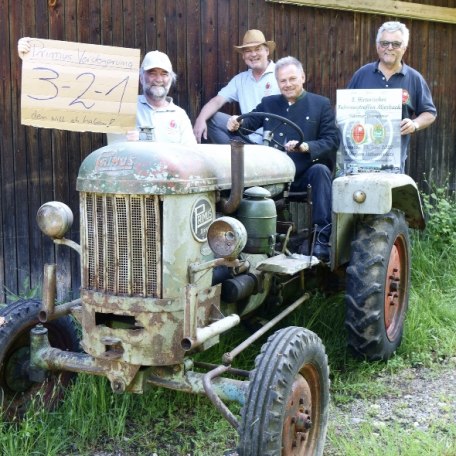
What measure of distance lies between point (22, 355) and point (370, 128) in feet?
8.55

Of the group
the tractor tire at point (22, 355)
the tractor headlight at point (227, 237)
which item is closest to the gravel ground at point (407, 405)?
the tractor tire at point (22, 355)

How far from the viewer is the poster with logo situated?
173 inches

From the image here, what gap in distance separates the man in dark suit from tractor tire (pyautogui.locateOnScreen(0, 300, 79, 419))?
5.16ft

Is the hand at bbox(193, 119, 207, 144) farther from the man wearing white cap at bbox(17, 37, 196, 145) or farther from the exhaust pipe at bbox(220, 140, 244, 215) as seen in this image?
the exhaust pipe at bbox(220, 140, 244, 215)

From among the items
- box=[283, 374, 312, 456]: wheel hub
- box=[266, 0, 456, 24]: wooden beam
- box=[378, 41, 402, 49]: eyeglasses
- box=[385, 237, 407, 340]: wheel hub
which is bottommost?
box=[283, 374, 312, 456]: wheel hub

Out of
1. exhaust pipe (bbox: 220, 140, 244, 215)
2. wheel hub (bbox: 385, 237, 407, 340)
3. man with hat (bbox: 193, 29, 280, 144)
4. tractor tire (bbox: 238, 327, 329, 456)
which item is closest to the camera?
tractor tire (bbox: 238, 327, 329, 456)

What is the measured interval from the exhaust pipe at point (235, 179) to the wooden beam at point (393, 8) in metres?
3.20

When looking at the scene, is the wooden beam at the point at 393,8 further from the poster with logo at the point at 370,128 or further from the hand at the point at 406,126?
the hand at the point at 406,126

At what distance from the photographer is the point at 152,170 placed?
2.74 meters

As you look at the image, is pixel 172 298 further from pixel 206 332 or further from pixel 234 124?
pixel 234 124

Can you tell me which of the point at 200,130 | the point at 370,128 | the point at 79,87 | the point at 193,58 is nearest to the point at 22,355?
the point at 79,87

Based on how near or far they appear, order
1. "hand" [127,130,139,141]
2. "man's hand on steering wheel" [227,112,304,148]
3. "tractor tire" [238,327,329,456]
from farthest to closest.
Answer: "hand" [127,130,139,141]
"man's hand on steering wheel" [227,112,304,148]
"tractor tire" [238,327,329,456]

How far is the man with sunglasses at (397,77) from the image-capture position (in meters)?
4.66

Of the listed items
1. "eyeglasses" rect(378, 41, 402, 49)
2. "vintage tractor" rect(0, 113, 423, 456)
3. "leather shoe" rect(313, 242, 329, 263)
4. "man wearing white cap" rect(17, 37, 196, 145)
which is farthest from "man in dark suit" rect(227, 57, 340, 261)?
"eyeglasses" rect(378, 41, 402, 49)
